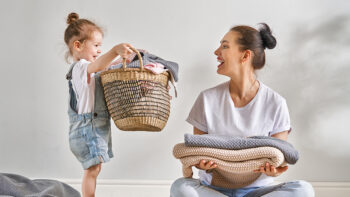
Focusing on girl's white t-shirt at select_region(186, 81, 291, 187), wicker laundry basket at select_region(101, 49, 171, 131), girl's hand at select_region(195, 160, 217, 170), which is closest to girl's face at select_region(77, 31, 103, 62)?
wicker laundry basket at select_region(101, 49, 171, 131)

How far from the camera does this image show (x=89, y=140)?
1.95 m

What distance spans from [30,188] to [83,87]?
1.66 ft

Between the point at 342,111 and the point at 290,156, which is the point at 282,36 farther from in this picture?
the point at 290,156

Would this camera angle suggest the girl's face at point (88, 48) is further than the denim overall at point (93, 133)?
Yes

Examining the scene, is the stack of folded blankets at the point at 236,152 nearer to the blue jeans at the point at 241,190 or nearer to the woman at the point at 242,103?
the blue jeans at the point at 241,190

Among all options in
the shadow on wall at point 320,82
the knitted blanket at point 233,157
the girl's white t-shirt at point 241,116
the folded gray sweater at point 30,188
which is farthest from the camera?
the shadow on wall at point 320,82

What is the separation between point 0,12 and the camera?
274cm

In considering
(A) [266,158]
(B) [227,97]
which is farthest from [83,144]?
(A) [266,158]

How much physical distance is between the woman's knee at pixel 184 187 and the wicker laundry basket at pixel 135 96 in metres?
0.27

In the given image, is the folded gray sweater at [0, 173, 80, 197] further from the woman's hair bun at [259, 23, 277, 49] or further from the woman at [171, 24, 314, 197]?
the woman's hair bun at [259, 23, 277, 49]

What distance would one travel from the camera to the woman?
6.36ft

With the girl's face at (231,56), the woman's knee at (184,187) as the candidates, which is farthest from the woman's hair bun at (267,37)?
the woman's knee at (184,187)

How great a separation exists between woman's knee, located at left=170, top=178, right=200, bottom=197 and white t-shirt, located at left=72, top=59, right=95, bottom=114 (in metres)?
0.55

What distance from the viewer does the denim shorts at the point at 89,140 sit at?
195 centimetres
